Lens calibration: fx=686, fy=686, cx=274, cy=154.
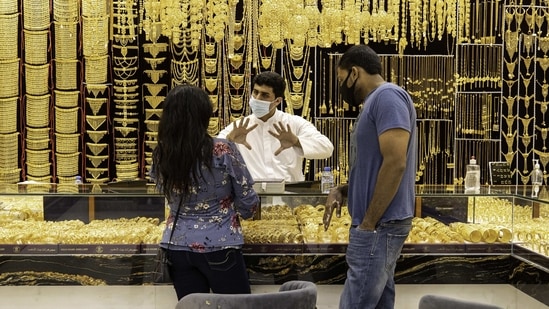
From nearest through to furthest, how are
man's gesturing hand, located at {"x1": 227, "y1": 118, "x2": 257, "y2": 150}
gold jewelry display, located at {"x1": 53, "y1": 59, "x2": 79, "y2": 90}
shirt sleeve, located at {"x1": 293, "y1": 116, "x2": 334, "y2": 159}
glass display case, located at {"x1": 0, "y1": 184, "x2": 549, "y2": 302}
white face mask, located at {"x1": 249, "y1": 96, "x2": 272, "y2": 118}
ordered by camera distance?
glass display case, located at {"x1": 0, "y1": 184, "x2": 549, "y2": 302}, man's gesturing hand, located at {"x1": 227, "y1": 118, "x2": 257, "y2": 150}, white face mask, located at {"x1": 249, "y1": 96, "x2": 272, "y2": 118}, shirt sleeve, located at {"x1": 293, "y1": 116, "x2": 334, "y2": 159}, gold jewelry display, located at {"x1": 53, "y1": 59, "x2": 79, "y2": 90}

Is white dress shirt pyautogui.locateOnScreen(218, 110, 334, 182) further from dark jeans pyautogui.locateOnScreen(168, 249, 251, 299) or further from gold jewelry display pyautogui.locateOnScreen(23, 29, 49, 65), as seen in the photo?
gold jewelry display pyautogui.locateOnScreen(23, 29, 49, 65)

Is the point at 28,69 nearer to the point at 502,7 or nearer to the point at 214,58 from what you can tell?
the point at 214,58

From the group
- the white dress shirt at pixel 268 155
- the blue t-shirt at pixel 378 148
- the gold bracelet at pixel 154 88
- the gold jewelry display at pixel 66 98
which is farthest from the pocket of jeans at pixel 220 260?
the gold jewelry display at pixel 66 98

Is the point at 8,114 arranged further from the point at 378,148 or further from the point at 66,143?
the point at 378,148

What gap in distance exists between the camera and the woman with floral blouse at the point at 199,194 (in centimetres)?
261

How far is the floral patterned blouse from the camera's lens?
105 inches

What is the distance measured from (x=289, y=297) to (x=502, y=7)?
229 inches

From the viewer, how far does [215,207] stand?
8.87 ft

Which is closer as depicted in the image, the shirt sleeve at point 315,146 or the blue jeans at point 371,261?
the blue jeans at point 371,261

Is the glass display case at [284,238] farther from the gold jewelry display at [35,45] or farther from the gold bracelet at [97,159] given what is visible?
the gold jewelry display at [35,45]

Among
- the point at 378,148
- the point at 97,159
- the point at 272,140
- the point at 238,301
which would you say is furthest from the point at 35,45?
the point at 238,301

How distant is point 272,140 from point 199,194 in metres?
2.32

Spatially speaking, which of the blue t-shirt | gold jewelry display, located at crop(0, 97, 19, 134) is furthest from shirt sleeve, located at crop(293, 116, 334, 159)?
gold jewelry display, located at crop(0, 97, 19, 134)

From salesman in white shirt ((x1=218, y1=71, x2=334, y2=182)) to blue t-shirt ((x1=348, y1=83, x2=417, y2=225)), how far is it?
6.13ft
